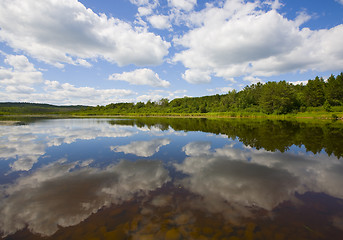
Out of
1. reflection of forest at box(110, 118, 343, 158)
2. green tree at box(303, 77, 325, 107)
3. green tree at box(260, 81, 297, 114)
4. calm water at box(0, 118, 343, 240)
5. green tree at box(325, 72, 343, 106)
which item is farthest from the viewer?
green tree at box(303, 77, 325, 107)

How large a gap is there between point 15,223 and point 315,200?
9.28 m

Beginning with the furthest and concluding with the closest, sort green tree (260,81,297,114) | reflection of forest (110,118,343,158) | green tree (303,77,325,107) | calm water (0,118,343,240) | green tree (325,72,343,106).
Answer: green tree (303,77,325,107) → green tree (260,81,297,114) → green tree (325,72,343,106) → reflection of forest (110,118,343,158) → calm water (0,118,343,240)

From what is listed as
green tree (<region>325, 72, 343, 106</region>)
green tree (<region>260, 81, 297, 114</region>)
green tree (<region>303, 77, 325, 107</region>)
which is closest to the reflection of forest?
green tree (<region>260, 81, 297, 114</region>)

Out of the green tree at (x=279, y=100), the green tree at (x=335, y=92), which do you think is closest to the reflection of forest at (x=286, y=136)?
the green tree at (x=279, y=100)

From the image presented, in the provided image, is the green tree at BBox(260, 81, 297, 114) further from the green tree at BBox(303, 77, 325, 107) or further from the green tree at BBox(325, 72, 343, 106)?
the green tree at BBox(325, 72, 343, 106)

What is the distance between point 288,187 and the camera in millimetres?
7020

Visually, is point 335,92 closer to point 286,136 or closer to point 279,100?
point 279,100

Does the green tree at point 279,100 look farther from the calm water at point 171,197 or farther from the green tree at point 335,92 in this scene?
the calm water at point 171,197

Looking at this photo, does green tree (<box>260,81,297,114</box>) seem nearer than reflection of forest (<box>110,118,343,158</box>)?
A: No

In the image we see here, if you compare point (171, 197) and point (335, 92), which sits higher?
point (335, 92)

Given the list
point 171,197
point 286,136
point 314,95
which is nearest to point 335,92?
point 314,95

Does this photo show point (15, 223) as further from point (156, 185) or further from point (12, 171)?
point (12, 171)

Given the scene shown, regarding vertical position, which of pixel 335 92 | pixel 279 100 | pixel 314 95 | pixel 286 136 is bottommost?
pixel 286 136

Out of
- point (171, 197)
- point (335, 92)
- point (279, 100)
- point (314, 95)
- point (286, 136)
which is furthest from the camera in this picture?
point (314, 95)
